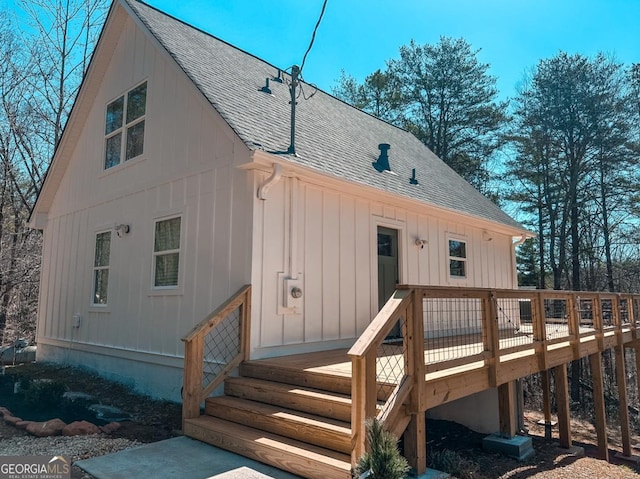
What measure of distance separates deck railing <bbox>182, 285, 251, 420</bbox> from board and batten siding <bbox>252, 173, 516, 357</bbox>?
0.57ft

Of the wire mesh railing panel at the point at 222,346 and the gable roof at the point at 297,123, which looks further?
the gable roof at the point at 297,123

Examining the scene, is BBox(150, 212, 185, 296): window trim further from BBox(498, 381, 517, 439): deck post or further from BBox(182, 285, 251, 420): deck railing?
BBox(498, 381, 517, 439): deck post

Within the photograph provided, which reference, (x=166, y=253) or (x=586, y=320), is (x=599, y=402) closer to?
(x=586, y=320)

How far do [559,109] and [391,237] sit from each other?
44.6ft

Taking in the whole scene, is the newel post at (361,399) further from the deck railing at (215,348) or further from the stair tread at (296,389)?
the deck railing at (215,348)

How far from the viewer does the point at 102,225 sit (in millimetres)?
8344

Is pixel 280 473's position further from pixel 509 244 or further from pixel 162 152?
pixel 509 244

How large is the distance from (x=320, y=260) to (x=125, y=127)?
4643 millimetres

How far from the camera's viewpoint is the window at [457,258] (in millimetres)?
9391

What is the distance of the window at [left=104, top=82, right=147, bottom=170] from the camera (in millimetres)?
7906

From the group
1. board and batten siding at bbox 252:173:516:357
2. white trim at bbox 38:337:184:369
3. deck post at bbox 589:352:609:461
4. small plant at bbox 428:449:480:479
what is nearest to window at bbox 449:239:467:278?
board and batten siding at bbox 252:173:516:357

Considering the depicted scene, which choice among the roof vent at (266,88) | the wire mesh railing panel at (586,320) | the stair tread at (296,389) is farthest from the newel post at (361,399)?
the roof vent at (266,88)

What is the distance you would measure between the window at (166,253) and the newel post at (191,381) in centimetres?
207

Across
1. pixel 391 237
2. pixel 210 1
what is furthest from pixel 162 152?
pixel 391 237
